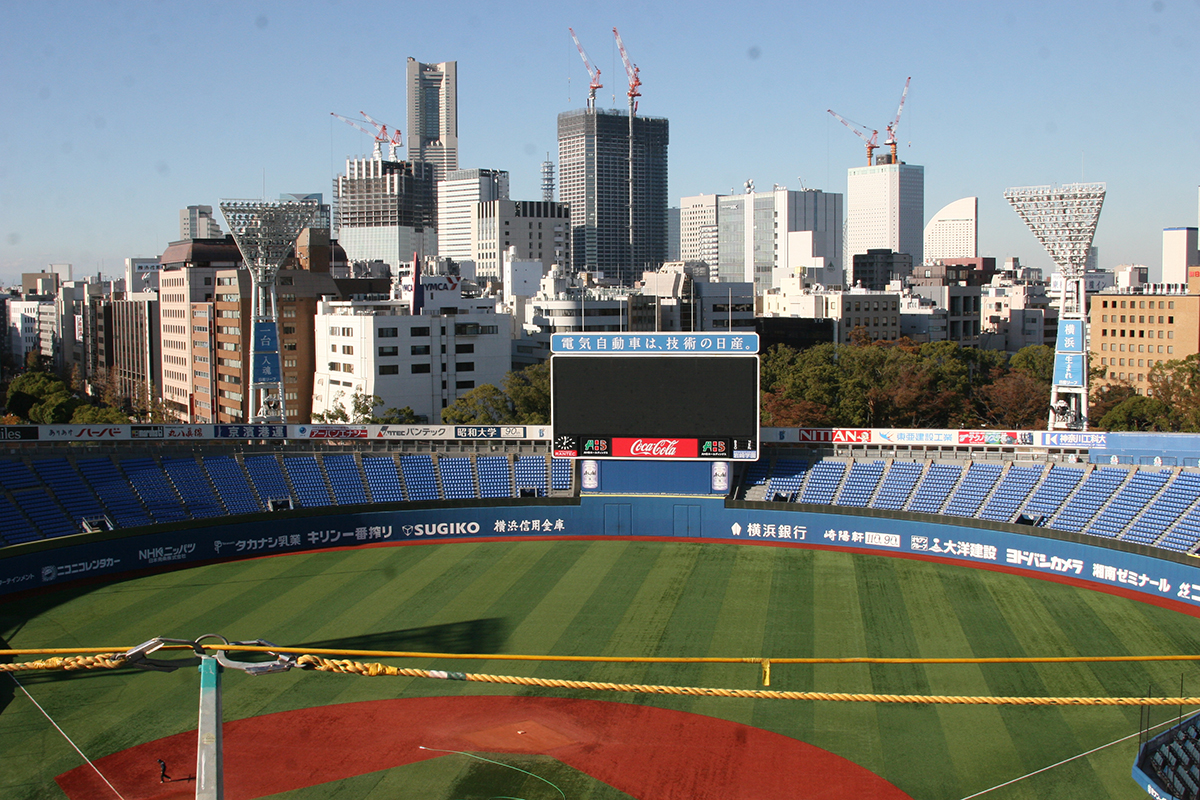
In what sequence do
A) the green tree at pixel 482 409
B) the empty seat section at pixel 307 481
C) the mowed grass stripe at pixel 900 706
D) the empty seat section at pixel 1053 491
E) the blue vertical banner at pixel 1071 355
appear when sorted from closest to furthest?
the mowed grass stripe at pixel 900 706
the empty seat section at pixel 1053 491
the empty seat section at pixel 307 481
the blue vertical banner at pixel 1071 355
the green tree at pixel 482 409

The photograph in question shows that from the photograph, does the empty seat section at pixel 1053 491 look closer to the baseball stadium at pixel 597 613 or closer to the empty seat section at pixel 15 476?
the baseball stadium at pixel 597 613

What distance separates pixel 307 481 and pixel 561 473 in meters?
13.1

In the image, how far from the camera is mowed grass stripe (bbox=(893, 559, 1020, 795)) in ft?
83.4

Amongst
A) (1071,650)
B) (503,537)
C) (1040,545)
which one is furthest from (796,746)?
(503,537)

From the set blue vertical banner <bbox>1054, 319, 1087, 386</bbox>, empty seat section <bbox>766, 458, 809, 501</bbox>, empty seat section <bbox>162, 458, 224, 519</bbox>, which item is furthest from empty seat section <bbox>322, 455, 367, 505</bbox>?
blue vertical banner <bbox>1054, 319, 1087, 386</bbox>

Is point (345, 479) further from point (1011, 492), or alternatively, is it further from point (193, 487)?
point (1011, 492)

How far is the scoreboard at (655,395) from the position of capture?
159 feet

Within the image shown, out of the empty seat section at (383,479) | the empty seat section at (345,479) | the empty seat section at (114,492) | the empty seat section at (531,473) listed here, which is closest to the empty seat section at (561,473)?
the empty seat section at (531,473)

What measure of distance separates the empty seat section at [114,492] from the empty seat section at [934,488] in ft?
117

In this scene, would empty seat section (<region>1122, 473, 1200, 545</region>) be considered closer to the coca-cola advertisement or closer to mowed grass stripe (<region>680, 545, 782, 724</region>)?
mowed grass stripe (<region>680, 545, 782, 724</region>)

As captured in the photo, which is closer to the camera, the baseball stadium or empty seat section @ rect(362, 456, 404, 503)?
the baseball stadium

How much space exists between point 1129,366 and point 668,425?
290ft

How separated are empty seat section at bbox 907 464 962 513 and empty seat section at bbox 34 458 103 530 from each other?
37.8 metres

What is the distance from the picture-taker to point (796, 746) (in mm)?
26875
